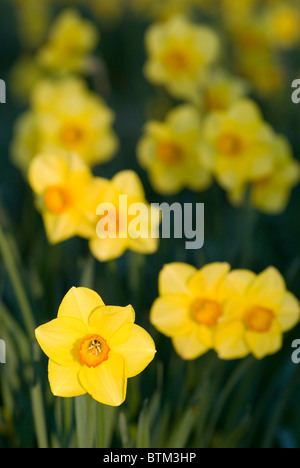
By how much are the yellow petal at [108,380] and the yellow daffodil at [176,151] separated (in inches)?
34.3

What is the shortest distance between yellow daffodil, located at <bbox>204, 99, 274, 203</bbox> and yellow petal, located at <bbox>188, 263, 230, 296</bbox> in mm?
563

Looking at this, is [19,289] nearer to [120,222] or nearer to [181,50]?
[120,222]

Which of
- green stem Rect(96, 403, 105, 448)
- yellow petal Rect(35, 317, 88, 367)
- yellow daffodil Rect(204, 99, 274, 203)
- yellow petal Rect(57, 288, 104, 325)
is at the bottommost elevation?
green stem Rect(96, 403, 105, 448)

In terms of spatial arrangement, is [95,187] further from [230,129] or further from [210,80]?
[210,80]

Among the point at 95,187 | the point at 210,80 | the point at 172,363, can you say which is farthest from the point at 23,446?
the point at 210,80

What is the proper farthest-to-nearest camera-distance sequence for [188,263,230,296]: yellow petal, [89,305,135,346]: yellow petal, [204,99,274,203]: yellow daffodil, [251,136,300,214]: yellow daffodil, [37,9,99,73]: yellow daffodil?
1. [37,9,99,73]: yellow daffodil
2. [251,136,300,214]: yellow daffodil
3. [204,99,274,203]: yellow daffodil
4. [188,263,230,296]: yellow petal
5. [89,305,135,346]: yellow petal

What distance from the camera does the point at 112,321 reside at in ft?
2.65

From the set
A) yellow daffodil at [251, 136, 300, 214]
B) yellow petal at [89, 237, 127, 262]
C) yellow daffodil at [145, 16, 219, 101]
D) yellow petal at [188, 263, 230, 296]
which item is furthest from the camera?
yellow daffodil at [145, 16, 219, 101]

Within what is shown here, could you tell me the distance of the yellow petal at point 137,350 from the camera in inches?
32.3

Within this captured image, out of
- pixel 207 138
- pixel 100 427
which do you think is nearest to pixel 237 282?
pixel 100 427

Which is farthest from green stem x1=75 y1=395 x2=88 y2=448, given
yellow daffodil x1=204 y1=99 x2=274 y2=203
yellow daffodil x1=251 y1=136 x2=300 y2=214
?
yellow daffodil x1=251 y1=136 x2=300 y2=214

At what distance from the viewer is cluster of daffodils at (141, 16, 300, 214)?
1497 millimetres

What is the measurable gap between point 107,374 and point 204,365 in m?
0.38

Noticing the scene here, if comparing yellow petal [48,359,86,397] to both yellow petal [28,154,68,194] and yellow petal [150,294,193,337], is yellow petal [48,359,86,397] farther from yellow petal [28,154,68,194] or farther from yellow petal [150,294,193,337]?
yellow petal [28,154,68,194]
